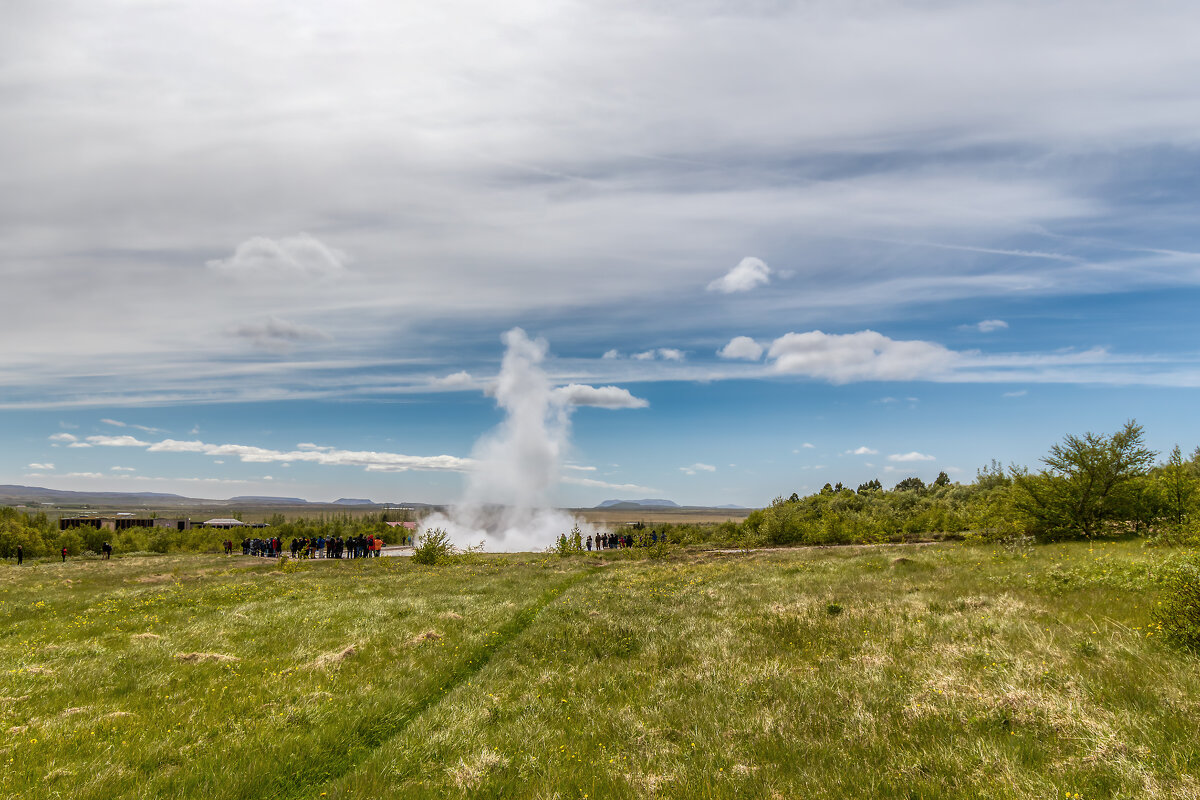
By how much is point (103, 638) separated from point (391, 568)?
1102 inches

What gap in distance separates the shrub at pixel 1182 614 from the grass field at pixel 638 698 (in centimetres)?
48

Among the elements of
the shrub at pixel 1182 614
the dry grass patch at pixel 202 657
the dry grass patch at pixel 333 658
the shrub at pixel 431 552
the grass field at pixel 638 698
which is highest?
the shrub at pixel 1182 614

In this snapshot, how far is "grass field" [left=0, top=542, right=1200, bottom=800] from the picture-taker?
7629 millimetres

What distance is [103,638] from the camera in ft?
58.4

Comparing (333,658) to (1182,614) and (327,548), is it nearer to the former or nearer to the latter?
(1182,614)

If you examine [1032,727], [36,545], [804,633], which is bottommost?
[36,545]

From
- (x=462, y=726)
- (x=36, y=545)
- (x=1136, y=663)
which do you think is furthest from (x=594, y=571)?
(x=36, y=545)

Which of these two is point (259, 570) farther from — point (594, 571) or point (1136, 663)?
point (1136, 663)

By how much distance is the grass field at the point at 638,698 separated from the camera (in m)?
7.63

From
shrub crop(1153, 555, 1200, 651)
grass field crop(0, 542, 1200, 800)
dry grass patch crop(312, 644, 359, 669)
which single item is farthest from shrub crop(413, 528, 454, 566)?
shrub crop(1153, 555, 1200, 651)

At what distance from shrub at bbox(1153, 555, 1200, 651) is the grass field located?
48 cm

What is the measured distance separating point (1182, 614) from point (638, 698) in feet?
34.3

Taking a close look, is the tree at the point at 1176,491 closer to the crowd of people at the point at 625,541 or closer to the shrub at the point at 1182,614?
the shrub at the point at 1182,614

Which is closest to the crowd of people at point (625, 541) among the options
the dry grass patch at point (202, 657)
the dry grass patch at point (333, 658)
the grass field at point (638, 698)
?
the grass field at point (638, 698)
